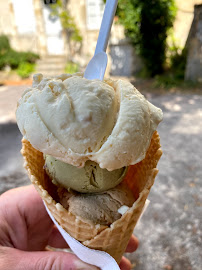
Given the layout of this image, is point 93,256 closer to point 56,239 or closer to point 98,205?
point 98,205

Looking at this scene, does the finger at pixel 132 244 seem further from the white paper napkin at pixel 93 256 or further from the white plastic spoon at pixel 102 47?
the white plastic spoon at pixel 102 47

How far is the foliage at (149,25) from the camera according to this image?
731cm

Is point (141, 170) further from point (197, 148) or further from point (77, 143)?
point (197, 148)

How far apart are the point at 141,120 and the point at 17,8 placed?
10264 mm

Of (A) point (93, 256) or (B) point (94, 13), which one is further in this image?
(B) point (94, 13)

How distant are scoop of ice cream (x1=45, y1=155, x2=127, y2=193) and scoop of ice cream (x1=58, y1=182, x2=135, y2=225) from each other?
0.04 m

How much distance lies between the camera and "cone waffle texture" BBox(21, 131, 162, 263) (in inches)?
43.2

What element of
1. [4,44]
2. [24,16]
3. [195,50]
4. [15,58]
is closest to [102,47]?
[195,50]

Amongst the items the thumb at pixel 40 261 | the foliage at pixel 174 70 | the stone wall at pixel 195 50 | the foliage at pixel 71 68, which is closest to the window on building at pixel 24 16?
the foliage at pixel 71 68

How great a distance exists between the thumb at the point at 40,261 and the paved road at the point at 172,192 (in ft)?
3.68

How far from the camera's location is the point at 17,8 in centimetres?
931

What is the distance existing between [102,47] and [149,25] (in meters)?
7.17

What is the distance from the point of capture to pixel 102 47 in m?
1.19

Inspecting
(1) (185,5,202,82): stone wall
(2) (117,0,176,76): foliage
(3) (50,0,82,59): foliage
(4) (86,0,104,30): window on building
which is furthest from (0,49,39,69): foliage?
(1) (185,5,202,82): stone wall
